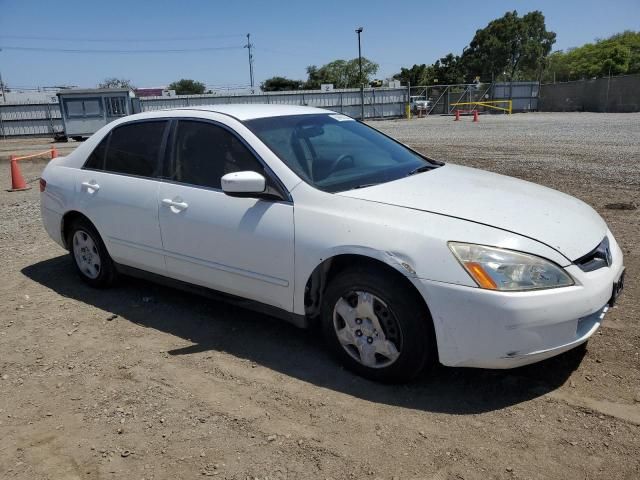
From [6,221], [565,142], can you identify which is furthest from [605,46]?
[6,221]

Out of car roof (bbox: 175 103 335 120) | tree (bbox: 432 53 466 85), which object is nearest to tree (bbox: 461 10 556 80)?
tree (bbox: 432 53 466 85)

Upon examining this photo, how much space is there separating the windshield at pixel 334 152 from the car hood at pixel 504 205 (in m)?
0.18

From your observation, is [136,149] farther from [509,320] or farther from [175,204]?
[509,320]

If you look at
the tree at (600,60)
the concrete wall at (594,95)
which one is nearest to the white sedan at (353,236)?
the concrete wall at (594,95)

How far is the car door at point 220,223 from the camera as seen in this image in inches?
136

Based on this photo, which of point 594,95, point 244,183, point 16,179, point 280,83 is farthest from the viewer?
point 280,83

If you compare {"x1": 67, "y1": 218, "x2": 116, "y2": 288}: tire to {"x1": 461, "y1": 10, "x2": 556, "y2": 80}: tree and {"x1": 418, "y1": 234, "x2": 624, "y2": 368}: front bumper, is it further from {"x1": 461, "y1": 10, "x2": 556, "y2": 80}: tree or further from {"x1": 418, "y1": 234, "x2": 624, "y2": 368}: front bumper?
{"x1": 461, "y1": 10, "x2": 556, "y2": 80}: tree

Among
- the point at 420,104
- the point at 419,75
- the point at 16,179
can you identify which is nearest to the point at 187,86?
the point at 419,75

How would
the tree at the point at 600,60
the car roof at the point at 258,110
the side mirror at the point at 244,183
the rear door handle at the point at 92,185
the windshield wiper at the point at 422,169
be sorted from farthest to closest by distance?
the tree at the point at 600,60 < the rear door handle at the point at 92,185 < the car roof at the point at 258,110 < the windshield wiper at the point at 422,169 < the side mirror at the point at 244,183

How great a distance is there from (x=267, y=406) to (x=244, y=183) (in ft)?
4.40

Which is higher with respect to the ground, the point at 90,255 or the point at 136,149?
the point at 136,149

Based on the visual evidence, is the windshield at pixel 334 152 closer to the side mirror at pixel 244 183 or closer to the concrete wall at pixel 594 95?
the side mirror at pixel 244 183

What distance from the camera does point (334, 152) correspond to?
390cm

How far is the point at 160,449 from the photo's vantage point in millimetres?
2779
